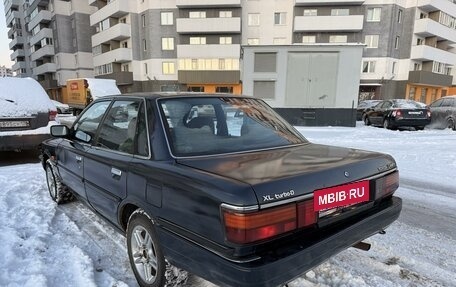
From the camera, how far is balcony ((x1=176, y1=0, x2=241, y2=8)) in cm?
3322

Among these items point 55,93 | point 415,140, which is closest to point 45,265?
point 415,140

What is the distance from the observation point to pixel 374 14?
3391 centimetres

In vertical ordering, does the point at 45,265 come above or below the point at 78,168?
below

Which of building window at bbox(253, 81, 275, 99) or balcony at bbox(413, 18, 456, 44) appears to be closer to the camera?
building window at bbox(253, 81, 275, 99)

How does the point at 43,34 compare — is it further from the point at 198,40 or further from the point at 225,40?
the point at 225,40

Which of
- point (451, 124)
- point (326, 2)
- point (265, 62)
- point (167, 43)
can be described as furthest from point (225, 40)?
point (451, 124)

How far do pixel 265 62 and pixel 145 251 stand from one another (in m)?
13.4

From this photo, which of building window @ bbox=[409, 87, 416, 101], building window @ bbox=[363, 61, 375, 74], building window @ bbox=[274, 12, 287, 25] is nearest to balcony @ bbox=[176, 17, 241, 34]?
building window @ bbox=[274, 12, 287, 25]

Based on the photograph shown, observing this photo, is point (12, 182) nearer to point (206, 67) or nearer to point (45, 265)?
point (45, 265)

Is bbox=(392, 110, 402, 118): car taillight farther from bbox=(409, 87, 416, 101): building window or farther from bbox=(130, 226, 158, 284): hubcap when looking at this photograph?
bbox=(409, 87, 416, 101): building window

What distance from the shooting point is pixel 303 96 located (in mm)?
14906

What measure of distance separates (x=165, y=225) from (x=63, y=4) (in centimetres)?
5635

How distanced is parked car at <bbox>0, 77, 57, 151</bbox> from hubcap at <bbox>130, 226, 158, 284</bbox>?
17.2 ft

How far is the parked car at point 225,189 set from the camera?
176cm
